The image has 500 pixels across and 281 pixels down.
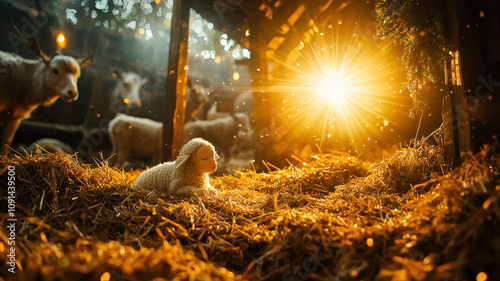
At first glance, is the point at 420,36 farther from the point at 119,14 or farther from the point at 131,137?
the point at 119,14

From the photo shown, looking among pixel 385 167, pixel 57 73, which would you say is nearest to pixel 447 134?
pixel 385 167

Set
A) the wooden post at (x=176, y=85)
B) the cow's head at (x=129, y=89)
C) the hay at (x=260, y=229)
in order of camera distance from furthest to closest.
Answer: the cow's head at (x=129, y=89) → the wooden post at (x=176, y=85) → the hay at (x=260, y=229)

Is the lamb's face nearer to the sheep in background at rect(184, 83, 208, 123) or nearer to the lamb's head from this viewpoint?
the lamb's head

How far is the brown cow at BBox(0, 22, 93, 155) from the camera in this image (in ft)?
13.7

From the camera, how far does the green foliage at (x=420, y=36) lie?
232 cm

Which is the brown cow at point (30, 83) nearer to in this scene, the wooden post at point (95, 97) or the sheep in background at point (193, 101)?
the sheep in background at point (193, 101)

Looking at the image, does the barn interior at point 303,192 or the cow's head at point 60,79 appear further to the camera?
the cow's head at point 60,79

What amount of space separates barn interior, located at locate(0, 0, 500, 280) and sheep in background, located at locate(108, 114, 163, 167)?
2728 millimetres

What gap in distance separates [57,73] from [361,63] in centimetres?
523

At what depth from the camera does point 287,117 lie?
14.8 feet

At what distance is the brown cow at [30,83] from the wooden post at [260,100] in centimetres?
308

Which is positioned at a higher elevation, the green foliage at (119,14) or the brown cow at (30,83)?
the green foliage at (119,14)

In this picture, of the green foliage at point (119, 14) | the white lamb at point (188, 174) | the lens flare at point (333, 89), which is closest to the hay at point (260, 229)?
the white lamb at point (188, 174)

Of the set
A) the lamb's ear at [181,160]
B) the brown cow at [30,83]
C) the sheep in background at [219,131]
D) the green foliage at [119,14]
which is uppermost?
the green foliage at [119,14]
